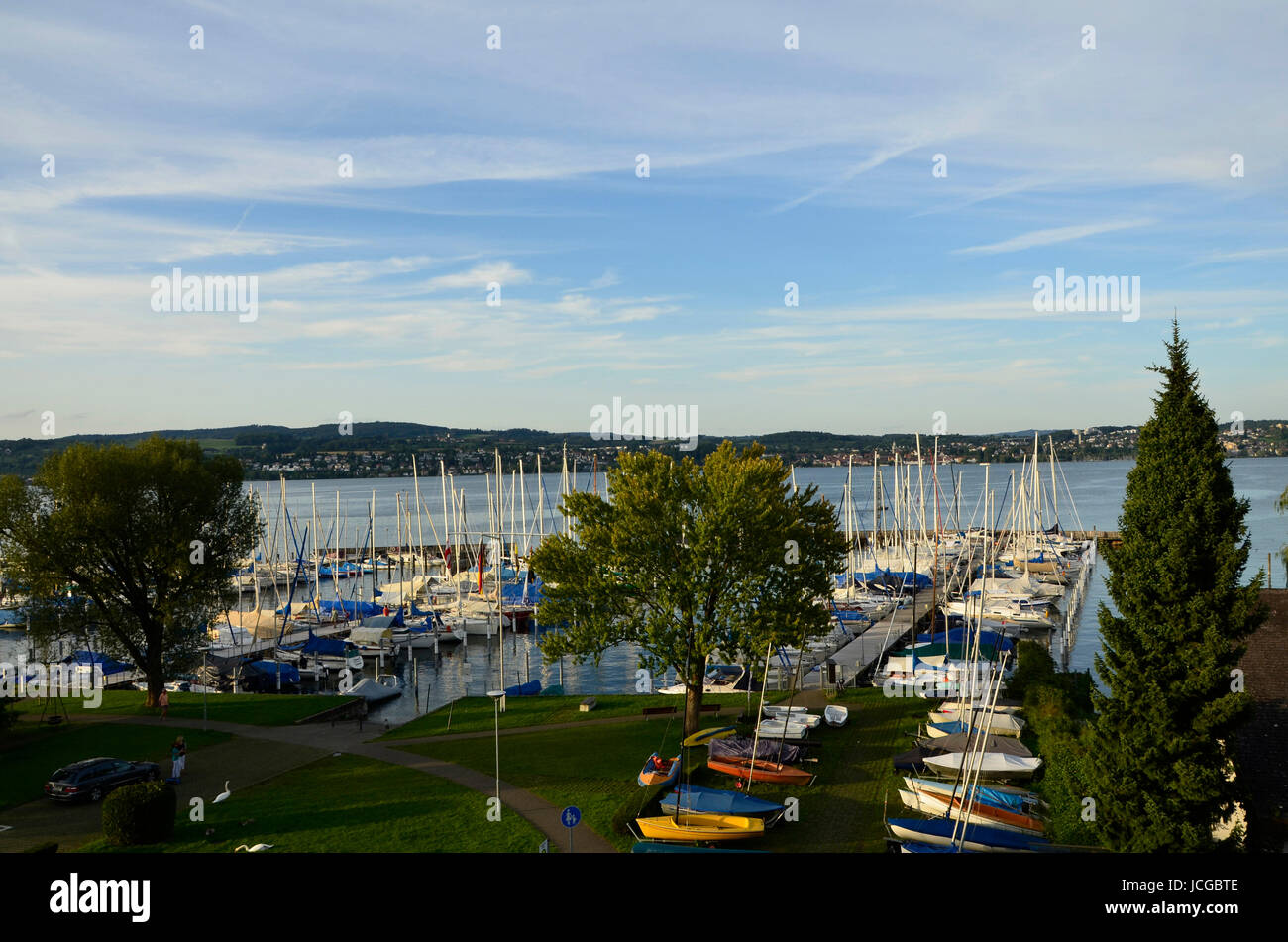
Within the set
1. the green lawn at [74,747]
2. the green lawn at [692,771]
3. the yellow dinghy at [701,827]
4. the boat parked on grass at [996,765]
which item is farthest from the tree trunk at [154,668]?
the boat parked on grass at [996,765]

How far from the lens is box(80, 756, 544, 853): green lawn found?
811 inches

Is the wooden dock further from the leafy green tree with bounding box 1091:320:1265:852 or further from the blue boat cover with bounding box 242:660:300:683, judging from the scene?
the blue boat cover with bounding box 242:660:300:683

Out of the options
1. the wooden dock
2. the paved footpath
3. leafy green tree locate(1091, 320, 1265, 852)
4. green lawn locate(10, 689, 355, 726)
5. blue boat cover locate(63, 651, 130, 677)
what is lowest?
the wooden dock

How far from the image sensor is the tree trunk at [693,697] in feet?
97.7

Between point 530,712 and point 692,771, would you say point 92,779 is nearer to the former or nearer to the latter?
point 530,712

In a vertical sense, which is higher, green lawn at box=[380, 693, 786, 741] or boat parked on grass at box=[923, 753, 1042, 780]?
boat parked on grass at box=[923, 753, 1042, 780]

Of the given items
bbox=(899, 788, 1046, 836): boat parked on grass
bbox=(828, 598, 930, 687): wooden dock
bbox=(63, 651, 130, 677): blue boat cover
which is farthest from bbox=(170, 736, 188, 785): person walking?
bbox=(63, 651, 130, 677): blue boat cover

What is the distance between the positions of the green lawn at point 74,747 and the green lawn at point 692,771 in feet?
28.5

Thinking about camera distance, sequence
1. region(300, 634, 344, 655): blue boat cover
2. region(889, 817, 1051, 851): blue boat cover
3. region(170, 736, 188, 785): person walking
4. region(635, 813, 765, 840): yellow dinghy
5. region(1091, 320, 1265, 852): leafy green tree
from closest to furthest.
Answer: region(1091, 320, 1265, 852): leafy green tree < region(889, 817, 1051, 851): blue boat cover < region(635, 813, 765, 840): yellow dinghy < region(170, 736, 188, 785): person walking < region(300, 634, 344, 655): blue boat cover

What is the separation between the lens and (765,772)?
25234 millimetres

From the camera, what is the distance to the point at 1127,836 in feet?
58.2

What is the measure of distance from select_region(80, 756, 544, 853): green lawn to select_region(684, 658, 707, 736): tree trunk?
8263 mm

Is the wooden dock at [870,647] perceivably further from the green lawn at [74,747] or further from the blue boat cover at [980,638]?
the green lawn at [74,747]

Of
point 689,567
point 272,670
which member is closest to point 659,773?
point 689,567
